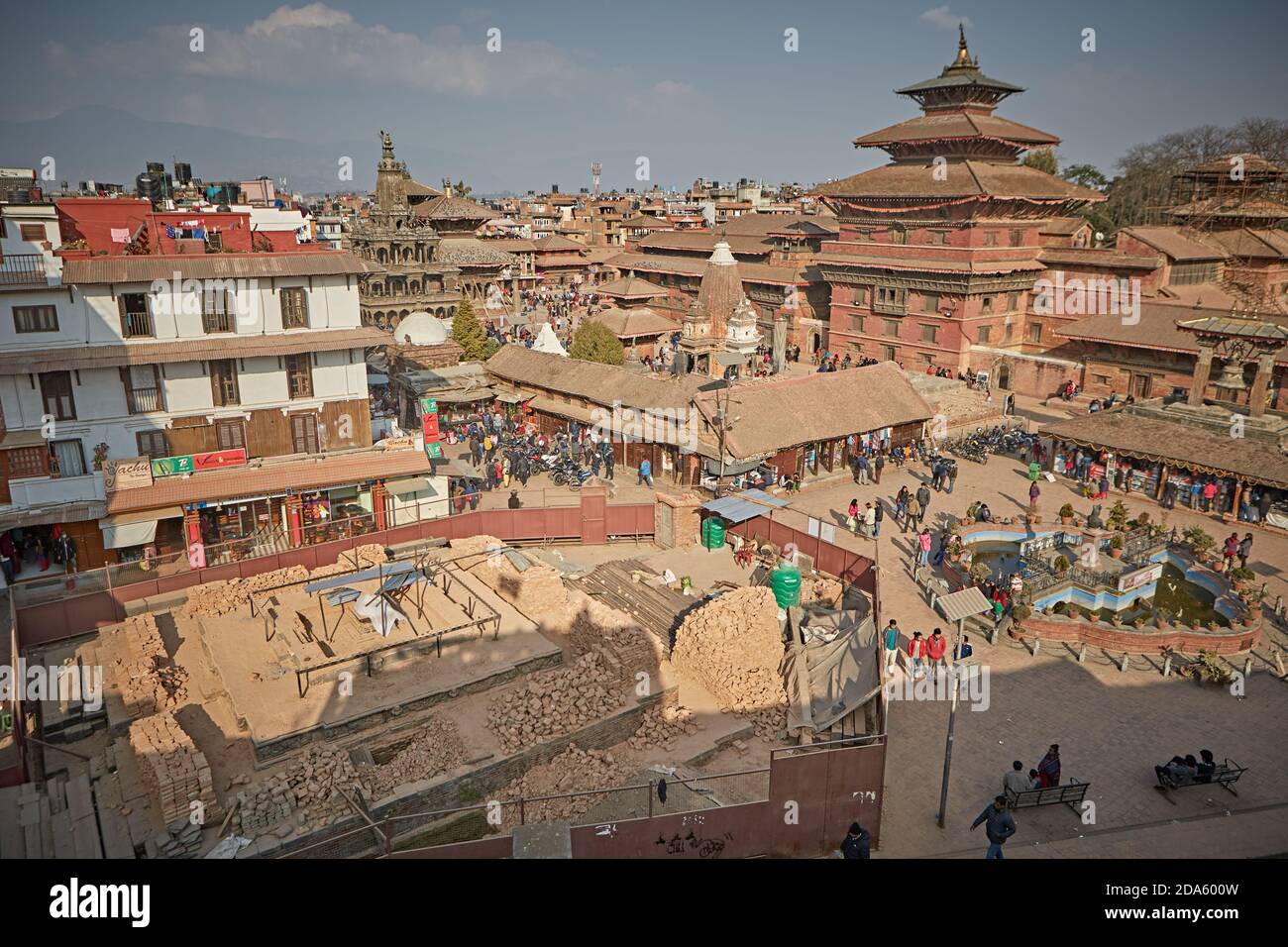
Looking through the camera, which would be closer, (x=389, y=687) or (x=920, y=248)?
(x=389, y=687)

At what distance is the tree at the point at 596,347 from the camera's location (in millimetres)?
44844

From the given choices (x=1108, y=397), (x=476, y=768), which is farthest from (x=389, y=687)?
(x=1108, y=397)

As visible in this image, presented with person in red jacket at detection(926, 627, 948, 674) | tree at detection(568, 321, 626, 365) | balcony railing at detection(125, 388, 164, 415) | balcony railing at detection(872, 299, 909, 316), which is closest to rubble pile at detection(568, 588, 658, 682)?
person in red jacket at detection(926, 627, 948, 674)

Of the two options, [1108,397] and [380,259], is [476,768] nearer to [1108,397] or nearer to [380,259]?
[1108,397]

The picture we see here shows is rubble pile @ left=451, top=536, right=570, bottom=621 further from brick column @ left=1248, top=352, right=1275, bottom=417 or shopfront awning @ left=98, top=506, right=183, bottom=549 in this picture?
brick column @ left=1248, top=352, right=1275, bottom=417

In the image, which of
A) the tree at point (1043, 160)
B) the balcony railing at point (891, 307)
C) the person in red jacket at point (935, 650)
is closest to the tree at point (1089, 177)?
the tree at point (1043, 160)

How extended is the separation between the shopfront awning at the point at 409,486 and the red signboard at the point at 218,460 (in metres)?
4.72

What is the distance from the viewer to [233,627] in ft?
70.1

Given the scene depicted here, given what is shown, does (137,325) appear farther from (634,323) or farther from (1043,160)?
(1043,160)

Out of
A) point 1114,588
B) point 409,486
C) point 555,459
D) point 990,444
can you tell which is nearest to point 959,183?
point 990,444

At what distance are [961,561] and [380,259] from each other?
44.4 meters

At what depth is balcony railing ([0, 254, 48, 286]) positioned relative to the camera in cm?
2350

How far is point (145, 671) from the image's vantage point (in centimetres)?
1853

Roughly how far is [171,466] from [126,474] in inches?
48.5
